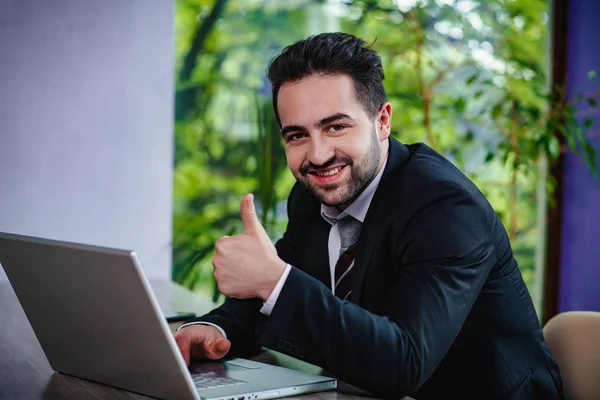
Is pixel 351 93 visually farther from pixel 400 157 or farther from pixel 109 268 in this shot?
pixel 109 268

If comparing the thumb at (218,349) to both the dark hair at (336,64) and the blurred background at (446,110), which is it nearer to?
the dark hair at (336,64)

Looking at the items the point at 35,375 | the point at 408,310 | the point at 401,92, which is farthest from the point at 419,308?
the point at 401,92

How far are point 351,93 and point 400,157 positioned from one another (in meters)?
0.19

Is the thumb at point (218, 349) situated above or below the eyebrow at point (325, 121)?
below

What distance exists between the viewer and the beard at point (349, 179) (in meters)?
1.68

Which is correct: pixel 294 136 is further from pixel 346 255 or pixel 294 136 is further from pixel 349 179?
pixel 346 255

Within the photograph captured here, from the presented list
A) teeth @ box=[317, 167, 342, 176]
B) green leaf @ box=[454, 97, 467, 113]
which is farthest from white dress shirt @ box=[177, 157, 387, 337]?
green leaf @ box=[454, 97, 467, 113]

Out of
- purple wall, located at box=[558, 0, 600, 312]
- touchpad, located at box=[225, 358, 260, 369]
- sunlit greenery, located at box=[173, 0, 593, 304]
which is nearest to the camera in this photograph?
touchpad, located at box=[225, 358, 260, 369]

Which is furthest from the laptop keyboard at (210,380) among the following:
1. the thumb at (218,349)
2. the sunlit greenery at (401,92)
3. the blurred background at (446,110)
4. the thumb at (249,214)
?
the sunlit greenery at (401,92)

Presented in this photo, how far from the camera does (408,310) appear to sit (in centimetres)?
138

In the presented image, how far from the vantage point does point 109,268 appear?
109 centimetres

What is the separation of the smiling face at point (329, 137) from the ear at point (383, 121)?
32 millimetres

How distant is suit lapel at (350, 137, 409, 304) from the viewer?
5.23 ft

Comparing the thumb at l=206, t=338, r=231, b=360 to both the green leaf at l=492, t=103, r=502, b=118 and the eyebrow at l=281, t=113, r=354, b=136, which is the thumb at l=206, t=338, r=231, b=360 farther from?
the green leaf at l=492, t=103, r=502, b=118
